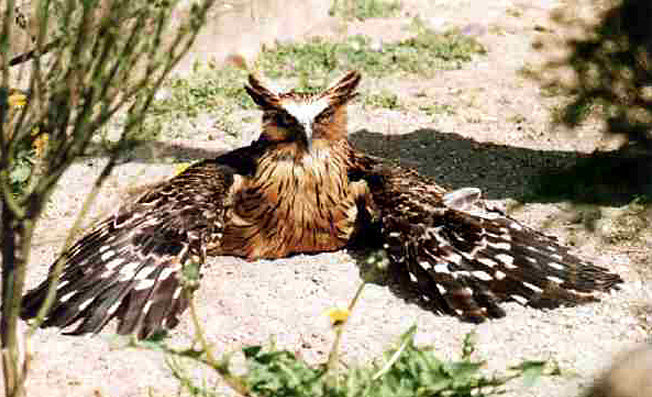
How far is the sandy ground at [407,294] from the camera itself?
4.30 metres

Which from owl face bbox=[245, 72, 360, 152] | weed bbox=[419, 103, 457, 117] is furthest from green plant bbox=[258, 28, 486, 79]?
owl face bbox=[245, 72, 360, 152]

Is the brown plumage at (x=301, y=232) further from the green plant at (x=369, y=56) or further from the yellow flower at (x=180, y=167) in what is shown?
the green plant at (x=369, y=56)

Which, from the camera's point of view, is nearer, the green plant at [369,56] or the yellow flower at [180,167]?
the yellow flower at [180,167]

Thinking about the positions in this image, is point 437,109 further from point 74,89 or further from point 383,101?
point 74,89

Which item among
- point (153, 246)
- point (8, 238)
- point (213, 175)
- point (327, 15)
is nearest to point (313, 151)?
point (213, 175)

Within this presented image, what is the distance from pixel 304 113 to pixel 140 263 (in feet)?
3.82

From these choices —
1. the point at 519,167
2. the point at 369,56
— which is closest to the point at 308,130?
the point at 519,167

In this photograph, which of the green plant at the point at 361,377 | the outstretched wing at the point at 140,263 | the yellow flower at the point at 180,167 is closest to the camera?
the green plant at the point at 361,377

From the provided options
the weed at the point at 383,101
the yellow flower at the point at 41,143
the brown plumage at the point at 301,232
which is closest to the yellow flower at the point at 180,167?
the brown plumage at the point at 301,232

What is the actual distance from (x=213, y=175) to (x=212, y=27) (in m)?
3.21

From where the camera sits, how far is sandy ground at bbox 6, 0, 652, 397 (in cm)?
430

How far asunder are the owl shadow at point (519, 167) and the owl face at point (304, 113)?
4.55 feet

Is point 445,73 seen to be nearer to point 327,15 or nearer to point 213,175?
point 327,15

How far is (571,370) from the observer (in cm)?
432
